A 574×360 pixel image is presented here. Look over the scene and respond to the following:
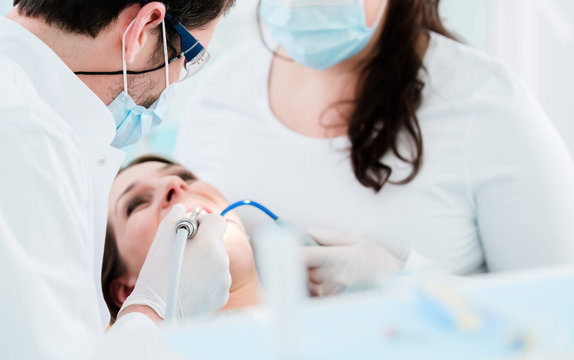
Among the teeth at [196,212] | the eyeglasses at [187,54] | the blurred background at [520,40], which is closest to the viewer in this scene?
the eyeglasses at [187,54]

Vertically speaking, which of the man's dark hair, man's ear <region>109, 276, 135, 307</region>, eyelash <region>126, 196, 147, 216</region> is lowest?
man's ear <region>109, 276, 135, 307</region>

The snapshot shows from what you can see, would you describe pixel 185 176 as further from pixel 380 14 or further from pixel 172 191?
pixel 380 14

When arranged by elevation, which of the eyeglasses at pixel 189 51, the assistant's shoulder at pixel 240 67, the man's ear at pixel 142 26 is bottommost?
the assistant's shoulder at pixel 240 67

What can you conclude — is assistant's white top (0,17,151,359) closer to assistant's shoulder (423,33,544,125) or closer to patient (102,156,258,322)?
patient (102,156,258,322)

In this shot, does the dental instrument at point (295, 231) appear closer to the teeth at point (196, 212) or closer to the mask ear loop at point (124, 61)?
the teeth at point (196, 212)

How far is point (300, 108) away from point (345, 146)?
0.68ft

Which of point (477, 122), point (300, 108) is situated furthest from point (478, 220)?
point (300, 108)

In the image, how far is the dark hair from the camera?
5.49 feet

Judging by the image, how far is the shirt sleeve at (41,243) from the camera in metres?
0.88

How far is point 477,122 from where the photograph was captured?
1.64 m

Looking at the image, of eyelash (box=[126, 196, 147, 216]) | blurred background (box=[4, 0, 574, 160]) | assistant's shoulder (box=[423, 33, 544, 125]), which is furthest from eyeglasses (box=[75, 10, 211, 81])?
blurred background (box=[4, 0, 574, 160])

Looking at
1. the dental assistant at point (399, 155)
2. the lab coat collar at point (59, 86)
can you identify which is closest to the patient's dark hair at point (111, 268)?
the dental assistant at point (399, 155)

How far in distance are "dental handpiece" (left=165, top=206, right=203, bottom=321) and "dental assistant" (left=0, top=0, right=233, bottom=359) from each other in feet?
0.09

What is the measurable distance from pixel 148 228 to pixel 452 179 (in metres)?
0.86
